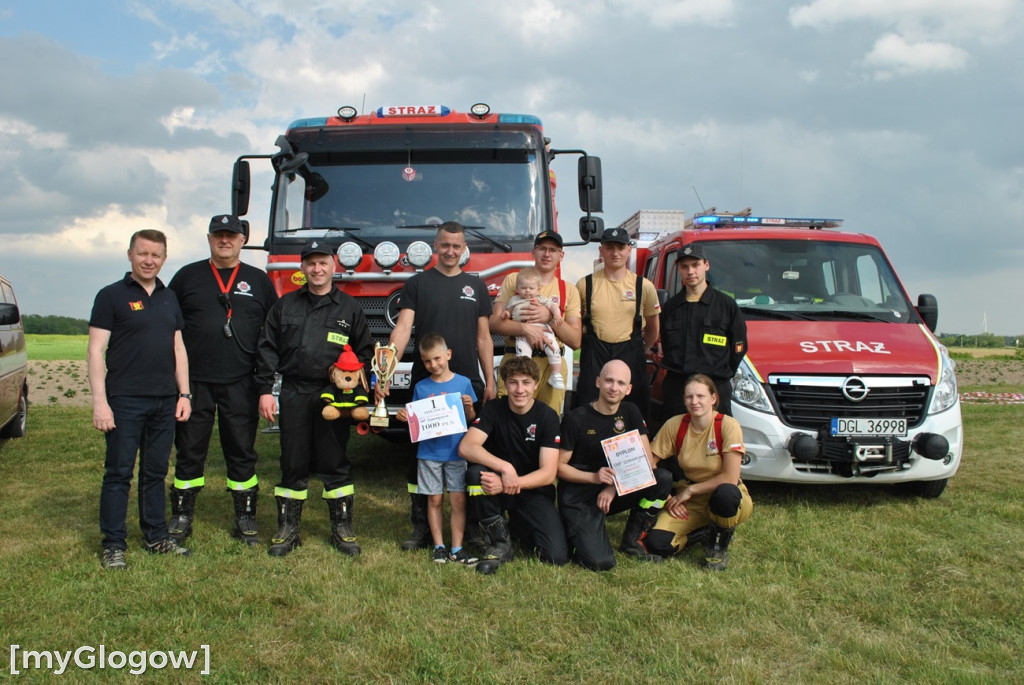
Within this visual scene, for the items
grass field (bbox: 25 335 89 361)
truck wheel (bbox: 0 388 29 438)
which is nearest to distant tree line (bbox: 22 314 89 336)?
grass field (bbox: 25 335 89 361)

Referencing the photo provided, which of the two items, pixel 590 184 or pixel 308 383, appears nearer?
pixel 308 383

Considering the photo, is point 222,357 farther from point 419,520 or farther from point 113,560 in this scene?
point 419,520

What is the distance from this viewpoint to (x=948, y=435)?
19.4 feet

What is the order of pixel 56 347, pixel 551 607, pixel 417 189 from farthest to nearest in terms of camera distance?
pixel 56 347, pixel 417 189, pixel 551 607

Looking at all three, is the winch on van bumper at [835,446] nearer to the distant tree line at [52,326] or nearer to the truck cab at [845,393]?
the truck cab at [845,393]

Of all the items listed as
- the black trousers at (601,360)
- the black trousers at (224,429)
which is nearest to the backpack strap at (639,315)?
the black trousers at (601,360)

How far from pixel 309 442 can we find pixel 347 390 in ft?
1.47

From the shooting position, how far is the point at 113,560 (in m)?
4.46

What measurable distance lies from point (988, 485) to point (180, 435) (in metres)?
6.59

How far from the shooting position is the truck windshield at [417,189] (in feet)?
21.1

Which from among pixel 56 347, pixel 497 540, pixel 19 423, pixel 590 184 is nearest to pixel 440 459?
pixel 497 540

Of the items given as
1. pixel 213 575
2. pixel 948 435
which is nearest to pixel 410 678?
pixel 213 575

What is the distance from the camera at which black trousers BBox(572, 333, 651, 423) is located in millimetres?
5547

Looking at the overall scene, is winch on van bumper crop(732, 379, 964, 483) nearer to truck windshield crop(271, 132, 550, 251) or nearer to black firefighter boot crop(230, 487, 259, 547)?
truck windshield crop(271, 132, 550, 251)
